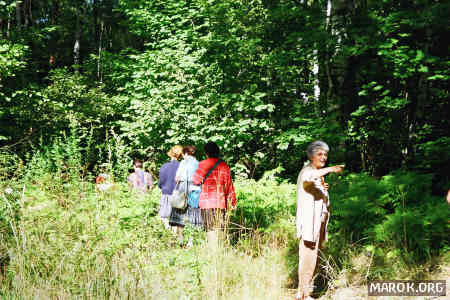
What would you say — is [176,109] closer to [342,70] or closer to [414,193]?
[342,70]

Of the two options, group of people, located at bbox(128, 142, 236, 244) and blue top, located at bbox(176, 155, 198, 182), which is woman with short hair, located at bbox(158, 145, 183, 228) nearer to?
group of people, located at bbox(128, 142, 236, 244)

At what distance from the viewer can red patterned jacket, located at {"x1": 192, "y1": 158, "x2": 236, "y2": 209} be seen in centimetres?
548

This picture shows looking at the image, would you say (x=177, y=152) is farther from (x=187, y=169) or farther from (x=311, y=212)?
(x=311, y=212)

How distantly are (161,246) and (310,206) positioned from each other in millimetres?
1712

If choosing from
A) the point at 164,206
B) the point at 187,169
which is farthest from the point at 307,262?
the point at 164,206

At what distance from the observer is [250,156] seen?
483 inches

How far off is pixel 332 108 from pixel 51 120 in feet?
33.2

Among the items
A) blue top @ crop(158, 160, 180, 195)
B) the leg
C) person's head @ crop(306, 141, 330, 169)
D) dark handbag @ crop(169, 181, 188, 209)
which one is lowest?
the leg

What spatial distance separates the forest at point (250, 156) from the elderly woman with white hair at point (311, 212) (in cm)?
46

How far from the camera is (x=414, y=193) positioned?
5.45 metres

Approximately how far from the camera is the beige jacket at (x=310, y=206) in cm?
416

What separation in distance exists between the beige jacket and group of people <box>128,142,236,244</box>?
3.58ft

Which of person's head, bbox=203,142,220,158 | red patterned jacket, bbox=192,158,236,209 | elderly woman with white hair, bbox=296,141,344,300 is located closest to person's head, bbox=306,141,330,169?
elderly woman with white hair, bbox=296,141,344,300

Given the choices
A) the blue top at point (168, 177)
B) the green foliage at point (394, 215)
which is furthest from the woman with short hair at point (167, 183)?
the green foliage at point (394, 215)
